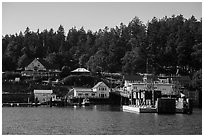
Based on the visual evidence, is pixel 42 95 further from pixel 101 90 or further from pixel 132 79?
pixel 132 79

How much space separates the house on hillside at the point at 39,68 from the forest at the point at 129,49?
3.48 ft

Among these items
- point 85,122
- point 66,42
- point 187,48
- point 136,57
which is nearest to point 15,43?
point 66,42

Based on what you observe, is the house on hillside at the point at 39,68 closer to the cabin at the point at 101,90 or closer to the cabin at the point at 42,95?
the cabin at the point at 101,90

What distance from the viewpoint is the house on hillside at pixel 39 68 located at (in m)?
76.3

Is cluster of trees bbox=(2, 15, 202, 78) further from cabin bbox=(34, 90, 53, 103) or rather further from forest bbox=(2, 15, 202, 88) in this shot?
cabin bbox=(34, 90, 53, 103)

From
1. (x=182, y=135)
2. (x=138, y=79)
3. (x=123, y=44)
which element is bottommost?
(x=182, y=135)

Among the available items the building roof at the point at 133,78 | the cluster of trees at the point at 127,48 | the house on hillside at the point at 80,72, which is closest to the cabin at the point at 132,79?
the building roof at the point at 133,78

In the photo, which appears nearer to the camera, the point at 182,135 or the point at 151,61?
the point at 182,135

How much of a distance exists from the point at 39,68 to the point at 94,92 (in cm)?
1626

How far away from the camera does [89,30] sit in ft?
343

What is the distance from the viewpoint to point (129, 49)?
3177 inches

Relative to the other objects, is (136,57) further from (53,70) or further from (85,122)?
(85,122)

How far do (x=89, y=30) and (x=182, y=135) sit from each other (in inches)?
3115

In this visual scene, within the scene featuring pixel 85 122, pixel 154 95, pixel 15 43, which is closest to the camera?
pixel 85 122
